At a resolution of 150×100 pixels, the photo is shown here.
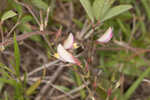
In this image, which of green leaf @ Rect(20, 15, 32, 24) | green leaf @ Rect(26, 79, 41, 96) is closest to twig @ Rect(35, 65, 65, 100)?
green leaf @ Rect(26, 79, 41, 96)

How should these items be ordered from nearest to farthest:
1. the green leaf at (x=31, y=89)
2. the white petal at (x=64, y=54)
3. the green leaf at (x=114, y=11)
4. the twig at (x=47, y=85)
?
the white petal at (x=64, y=54)
the green leaf at (x=114, y=11)
the green leaf at (x=31, y=89)
the twig at (x=47, y=85)

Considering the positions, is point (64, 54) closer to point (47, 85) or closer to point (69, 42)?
point (69, 42)

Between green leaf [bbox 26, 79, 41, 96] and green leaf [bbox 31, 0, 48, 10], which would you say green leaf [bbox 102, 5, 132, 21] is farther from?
green leaf [bbox 26, 79, 41, 96]

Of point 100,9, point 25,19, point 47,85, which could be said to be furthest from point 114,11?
point 47,85

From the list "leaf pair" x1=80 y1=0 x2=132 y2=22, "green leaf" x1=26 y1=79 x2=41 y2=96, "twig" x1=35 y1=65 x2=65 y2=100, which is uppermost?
"leaf pair" x1=80 y1=0 x2=132 y2=22

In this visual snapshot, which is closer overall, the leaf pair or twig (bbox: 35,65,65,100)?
the leaf pair

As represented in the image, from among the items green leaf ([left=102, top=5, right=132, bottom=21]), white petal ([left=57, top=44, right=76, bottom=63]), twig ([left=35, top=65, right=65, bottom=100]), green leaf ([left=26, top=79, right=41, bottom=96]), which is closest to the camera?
white petal ([left=57, top=44, right=76, bottom=63])

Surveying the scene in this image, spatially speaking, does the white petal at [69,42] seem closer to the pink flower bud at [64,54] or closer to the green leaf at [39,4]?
the pink flower bud at [64,54]

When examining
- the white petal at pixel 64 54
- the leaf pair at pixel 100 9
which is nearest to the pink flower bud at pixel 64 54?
the white petal at pixel 64 54

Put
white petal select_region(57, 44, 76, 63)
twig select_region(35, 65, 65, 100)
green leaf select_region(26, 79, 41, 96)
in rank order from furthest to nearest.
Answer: twig select_region(35, 65, 65, 100) → green leaf select_region(26, 79, 41, 96) → white petal select_region(57, 44, 76, 63)

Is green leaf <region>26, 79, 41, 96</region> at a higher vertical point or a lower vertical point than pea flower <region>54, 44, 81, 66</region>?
lower
